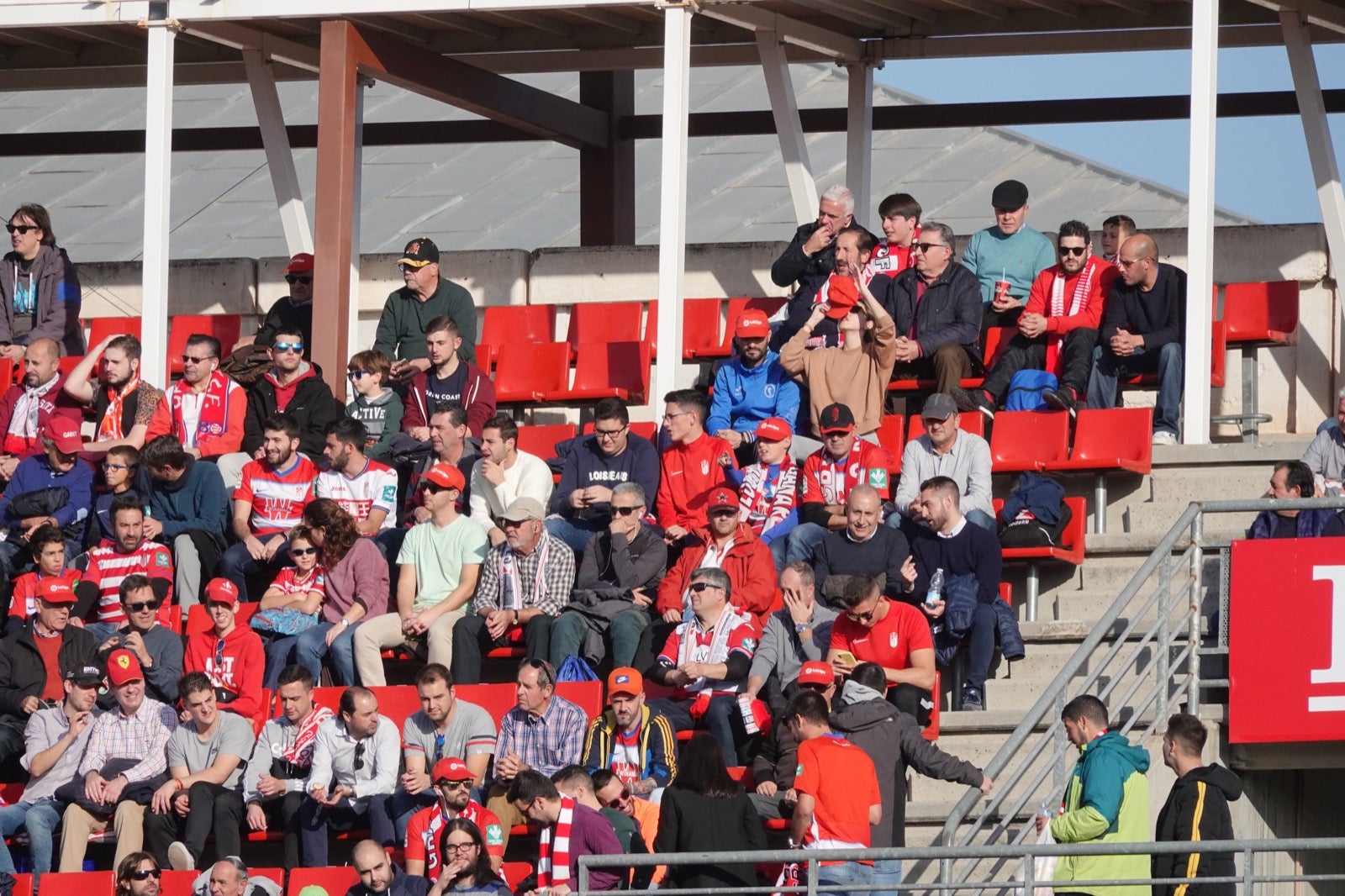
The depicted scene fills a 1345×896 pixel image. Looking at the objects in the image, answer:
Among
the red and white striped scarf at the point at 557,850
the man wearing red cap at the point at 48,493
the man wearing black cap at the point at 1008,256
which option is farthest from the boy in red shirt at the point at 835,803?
the man wearing red cap at the point at 48,493

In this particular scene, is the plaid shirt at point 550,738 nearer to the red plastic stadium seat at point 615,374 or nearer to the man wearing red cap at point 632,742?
the man wearing red cap at point 632,742

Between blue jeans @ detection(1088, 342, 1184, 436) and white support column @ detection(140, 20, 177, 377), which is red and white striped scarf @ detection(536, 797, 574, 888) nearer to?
blue jeans @ detection(1088, 342, 1184, 436)

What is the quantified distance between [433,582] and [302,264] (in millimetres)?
3466

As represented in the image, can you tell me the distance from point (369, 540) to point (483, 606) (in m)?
0.79

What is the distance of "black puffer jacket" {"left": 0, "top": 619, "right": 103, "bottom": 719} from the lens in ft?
40.9

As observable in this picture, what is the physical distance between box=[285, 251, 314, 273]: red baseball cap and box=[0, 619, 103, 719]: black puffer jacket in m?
3.44

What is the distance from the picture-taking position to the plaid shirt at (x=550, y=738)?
1121 cm

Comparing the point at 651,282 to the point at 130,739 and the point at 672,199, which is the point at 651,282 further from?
the point at 130,739

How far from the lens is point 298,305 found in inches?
603

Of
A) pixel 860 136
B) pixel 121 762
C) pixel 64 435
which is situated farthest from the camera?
pixel 860 136

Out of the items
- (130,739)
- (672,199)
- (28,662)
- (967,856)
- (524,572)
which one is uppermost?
(672,199)

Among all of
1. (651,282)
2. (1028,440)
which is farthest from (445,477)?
(651,282)

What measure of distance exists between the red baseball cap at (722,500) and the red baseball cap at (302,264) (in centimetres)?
413

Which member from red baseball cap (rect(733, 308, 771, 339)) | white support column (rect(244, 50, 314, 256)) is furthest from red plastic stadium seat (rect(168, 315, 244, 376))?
red baseball cap (rect(733, 308, 771, 339))
